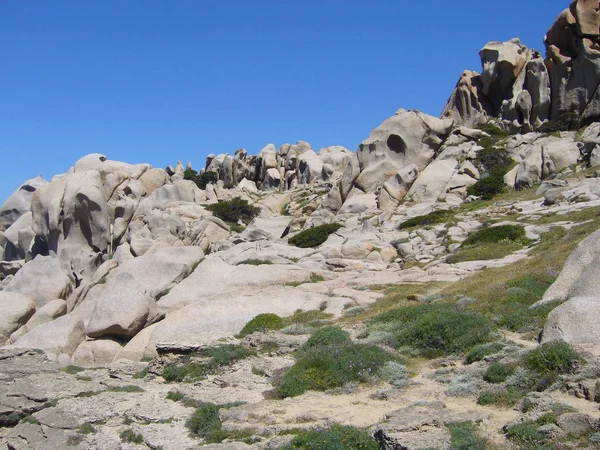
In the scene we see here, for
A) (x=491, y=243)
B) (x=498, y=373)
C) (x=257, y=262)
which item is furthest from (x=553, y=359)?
(x=491, y=243)

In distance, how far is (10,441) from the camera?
42.0 feet

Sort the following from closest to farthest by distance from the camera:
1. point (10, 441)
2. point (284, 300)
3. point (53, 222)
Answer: point (10, 441), point (284, 300), point (53, 222)

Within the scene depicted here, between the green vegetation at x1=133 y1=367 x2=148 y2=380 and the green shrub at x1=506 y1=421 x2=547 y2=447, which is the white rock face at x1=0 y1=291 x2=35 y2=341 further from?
the green shrub at x1=506 y1=421 x2=547 y2=447

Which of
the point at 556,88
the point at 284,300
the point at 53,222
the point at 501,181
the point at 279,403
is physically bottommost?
the point at 279,403

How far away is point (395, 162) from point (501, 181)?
12038 millimetres

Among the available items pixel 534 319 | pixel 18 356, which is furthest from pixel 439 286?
pixel 18 356

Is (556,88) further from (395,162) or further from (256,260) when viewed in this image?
(256,260)

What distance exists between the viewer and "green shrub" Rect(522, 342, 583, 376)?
11.4 m

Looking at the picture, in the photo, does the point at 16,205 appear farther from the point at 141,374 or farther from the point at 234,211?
the point at 141,374

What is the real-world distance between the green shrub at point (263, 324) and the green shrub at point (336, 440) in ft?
35.6

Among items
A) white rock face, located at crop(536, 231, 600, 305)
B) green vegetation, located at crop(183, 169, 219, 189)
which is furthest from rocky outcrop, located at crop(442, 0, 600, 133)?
white rock face, located at crop(536, 231, 600, 305)

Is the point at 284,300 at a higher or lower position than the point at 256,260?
lower

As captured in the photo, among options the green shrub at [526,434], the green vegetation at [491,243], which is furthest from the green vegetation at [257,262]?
the green shrub at [526,434]

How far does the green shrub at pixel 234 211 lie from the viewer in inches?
2808
